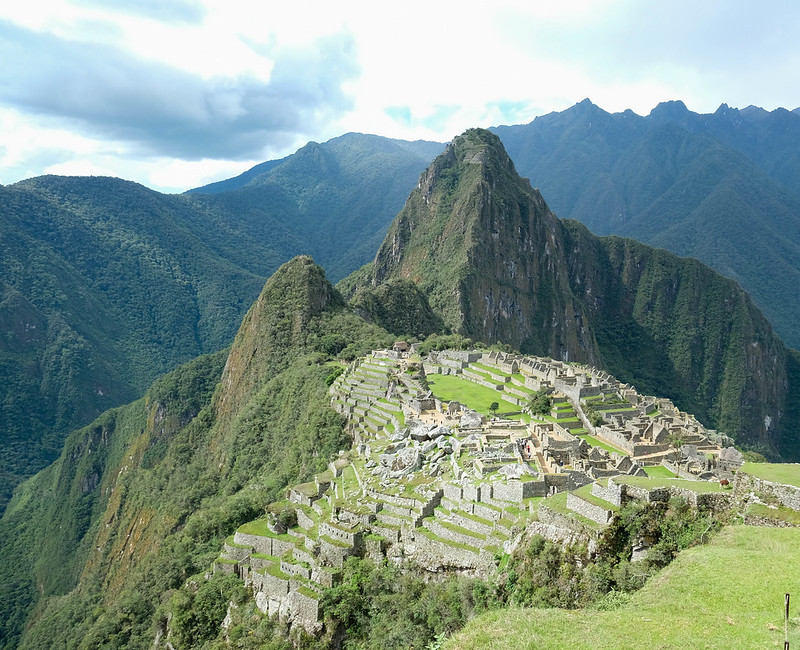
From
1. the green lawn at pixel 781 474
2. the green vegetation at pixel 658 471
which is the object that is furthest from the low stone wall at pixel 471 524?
the green vegetation at pixel 658 471

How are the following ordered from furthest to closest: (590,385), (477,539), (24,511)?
(24,511)
(590,385)
(477,539)

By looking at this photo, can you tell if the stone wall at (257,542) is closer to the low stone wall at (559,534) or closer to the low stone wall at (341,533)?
the low stone wall at (341,533)

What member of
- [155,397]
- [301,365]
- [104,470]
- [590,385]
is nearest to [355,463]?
[590,385]

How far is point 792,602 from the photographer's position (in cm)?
1395

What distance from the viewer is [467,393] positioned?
2345 inches

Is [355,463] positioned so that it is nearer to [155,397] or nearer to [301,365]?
[301,365]

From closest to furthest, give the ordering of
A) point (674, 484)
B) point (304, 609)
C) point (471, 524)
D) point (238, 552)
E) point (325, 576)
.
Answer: point (674, 484) → point (471, 524) → point (304, 609) → point (325, 576) → point (238, 552)

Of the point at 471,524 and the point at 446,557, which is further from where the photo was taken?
the point at 471,524

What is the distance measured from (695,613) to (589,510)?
582 centimetres

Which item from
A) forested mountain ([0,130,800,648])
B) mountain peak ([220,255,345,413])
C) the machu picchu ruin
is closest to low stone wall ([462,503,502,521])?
the machu picchu ruin

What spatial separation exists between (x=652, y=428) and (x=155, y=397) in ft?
339

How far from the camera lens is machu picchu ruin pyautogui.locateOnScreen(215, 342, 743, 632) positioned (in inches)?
846

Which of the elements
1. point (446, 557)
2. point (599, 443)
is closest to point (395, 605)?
point (446, 557)

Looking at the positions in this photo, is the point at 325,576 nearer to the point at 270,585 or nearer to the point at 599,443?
the point at 270,585
